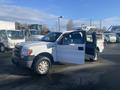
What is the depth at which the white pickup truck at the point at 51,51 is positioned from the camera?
9.30 m

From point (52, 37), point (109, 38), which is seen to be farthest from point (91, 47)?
point (109, 38)

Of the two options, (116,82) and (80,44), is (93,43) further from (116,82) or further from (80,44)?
(116,82)

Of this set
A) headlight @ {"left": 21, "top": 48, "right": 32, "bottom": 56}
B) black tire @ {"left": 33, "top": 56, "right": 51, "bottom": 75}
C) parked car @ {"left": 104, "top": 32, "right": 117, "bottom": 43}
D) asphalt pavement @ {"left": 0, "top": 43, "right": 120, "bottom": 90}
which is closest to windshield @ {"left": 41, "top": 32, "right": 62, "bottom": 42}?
black tire @ {"left": 33, "top": 56, "right": 51, "bottom": 75}

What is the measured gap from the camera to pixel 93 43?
11.8 meters

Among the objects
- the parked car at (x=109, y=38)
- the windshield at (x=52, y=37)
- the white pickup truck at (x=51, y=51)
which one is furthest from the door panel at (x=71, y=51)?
the parked car at (x=109, y=38)

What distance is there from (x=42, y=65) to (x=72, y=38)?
197cm

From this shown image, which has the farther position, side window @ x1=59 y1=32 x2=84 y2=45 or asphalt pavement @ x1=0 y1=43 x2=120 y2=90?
side window @ x1=59 y1=32 x2=84 y2=45

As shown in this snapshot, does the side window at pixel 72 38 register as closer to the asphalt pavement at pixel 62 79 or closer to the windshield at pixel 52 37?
the windshield at pixel 52 37

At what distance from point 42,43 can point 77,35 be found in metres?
1.80

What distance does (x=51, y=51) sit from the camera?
9852mm

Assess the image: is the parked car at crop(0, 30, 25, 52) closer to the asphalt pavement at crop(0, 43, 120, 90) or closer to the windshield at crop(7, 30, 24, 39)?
the windshield at crop(7, 30, 24, 39)

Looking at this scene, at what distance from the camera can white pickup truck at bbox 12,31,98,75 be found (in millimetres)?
9297

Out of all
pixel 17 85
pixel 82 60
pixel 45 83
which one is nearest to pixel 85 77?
pixel 82 60

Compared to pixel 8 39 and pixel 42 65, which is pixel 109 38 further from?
pixel 42 65
